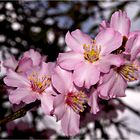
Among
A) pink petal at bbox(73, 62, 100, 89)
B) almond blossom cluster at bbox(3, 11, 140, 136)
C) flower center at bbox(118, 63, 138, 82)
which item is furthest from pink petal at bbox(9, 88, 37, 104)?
flower center at bbox(118, 63, 138, 82)

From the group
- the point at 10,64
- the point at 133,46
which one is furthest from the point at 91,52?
the point at 10,64

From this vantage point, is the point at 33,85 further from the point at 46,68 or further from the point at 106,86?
the point at 106,86

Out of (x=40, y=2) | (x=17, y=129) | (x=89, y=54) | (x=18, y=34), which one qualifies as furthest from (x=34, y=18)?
(x=89, y=54)

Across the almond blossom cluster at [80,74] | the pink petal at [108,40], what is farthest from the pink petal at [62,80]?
the pink petal at [108,40]

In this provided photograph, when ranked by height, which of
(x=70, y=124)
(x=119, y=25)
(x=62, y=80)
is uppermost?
(x=119, y=25)

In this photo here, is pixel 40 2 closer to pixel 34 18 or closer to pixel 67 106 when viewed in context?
pixel 34 18

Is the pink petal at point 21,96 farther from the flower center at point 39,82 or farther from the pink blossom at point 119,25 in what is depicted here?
the pink blossom at point 119,25
